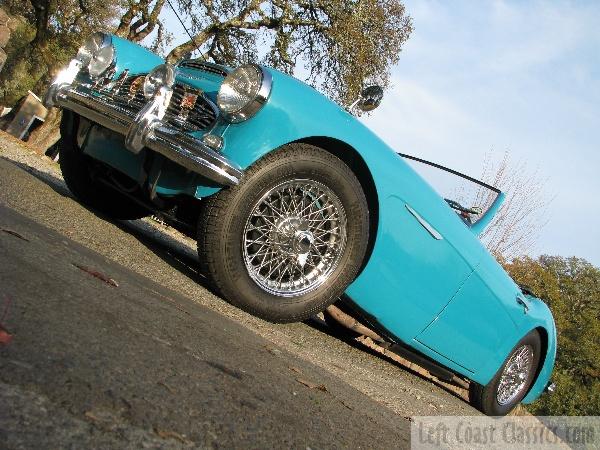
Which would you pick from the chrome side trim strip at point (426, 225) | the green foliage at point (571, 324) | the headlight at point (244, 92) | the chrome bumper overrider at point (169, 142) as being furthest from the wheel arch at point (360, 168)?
the green foliage at point (571, 324)

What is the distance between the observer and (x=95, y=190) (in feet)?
15.6

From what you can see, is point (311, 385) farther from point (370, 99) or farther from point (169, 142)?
point (370, 99)

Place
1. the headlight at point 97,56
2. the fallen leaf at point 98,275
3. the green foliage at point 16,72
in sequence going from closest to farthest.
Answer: the fallen leaf at point 98,275 < the headlight at point 97,56 < the green foliage at point 16,72

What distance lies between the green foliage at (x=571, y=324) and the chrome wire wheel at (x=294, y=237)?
12.2 m

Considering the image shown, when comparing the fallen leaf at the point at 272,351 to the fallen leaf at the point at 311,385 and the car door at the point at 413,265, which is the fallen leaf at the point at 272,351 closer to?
the fallen leaf at the point at 311,385

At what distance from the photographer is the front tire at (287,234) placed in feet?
10.1

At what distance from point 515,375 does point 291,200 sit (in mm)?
2595

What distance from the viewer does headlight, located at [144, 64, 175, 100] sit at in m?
3.29

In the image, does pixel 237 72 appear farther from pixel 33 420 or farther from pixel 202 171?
pixel 33 420

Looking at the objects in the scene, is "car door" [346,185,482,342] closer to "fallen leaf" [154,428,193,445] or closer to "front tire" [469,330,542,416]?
"front tire" [469,330,542,416]

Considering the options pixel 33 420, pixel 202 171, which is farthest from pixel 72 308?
pixel 202 171

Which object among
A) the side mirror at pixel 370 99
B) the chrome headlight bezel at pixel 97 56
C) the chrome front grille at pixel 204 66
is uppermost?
the side mirror at pixel 370 99

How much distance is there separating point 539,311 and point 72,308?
12.6 ft

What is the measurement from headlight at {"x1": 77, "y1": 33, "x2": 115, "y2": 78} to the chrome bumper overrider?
1.64ft
